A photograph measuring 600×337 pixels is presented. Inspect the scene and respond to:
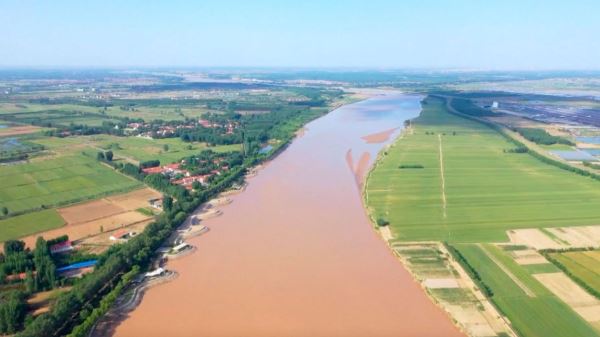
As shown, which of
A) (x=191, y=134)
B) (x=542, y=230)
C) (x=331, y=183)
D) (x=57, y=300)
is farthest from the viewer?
(x=191, y=134)

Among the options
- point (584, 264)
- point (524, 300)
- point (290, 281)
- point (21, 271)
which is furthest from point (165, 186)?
point (584, 264)

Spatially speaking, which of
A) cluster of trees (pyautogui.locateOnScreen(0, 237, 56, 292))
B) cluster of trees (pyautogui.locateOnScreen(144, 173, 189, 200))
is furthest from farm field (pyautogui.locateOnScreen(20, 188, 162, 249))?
cluster of trees (pyautogui.locateOnScreen(0, 237, 56, 292))

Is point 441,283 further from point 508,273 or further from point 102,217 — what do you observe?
point 102,217

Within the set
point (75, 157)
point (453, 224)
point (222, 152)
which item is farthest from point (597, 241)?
point (75, 157)

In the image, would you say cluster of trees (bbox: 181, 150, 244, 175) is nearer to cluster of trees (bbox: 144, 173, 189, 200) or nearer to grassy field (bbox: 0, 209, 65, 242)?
cluster of trees (bbox: 144, 173, 189, 200)

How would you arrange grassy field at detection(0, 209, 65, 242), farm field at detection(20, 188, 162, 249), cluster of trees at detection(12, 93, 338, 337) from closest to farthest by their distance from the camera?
1. cluster of trees at detection(12, 93, 338, 337)
2. farm field at detection(20, 188, 162, 249)
3. grassy field at detection(0, 209, 65, 242)

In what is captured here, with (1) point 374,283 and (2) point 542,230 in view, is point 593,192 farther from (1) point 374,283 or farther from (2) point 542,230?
(1) point 374,283
